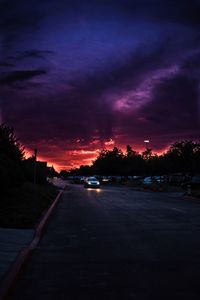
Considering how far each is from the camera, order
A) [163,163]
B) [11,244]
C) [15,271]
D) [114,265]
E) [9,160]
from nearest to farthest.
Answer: [15,271]
[114,265]
[11,244]
[9,160]
[163,163]

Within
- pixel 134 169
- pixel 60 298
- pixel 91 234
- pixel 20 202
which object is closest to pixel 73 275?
pixel 60 298

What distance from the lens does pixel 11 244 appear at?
35.2ft

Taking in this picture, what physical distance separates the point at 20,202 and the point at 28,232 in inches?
333

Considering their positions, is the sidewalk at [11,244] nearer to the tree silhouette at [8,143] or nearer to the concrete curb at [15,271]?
the concrete curb at [15,271]

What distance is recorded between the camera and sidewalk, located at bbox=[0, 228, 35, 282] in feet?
27.3

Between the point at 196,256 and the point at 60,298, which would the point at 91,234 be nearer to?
the point at 196,256

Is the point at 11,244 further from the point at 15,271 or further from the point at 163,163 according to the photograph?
the point at 163,163

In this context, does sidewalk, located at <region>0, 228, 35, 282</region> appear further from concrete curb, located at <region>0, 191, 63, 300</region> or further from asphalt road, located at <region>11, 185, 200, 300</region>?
asphalt road, located at <region>11, 185, 200, 300</region>

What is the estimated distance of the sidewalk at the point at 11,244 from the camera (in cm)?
832

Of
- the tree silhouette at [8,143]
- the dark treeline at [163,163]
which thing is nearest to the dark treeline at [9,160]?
the tree silhouette at [8,143]

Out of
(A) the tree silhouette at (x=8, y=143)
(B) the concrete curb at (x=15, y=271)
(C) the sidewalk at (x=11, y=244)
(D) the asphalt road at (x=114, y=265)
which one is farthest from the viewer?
(A) the tree silhouette at (x=8, y=143)

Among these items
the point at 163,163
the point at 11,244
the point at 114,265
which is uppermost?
the point at 163,163

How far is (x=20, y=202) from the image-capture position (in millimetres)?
21531

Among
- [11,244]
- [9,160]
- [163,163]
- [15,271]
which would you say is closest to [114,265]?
[15,271]
